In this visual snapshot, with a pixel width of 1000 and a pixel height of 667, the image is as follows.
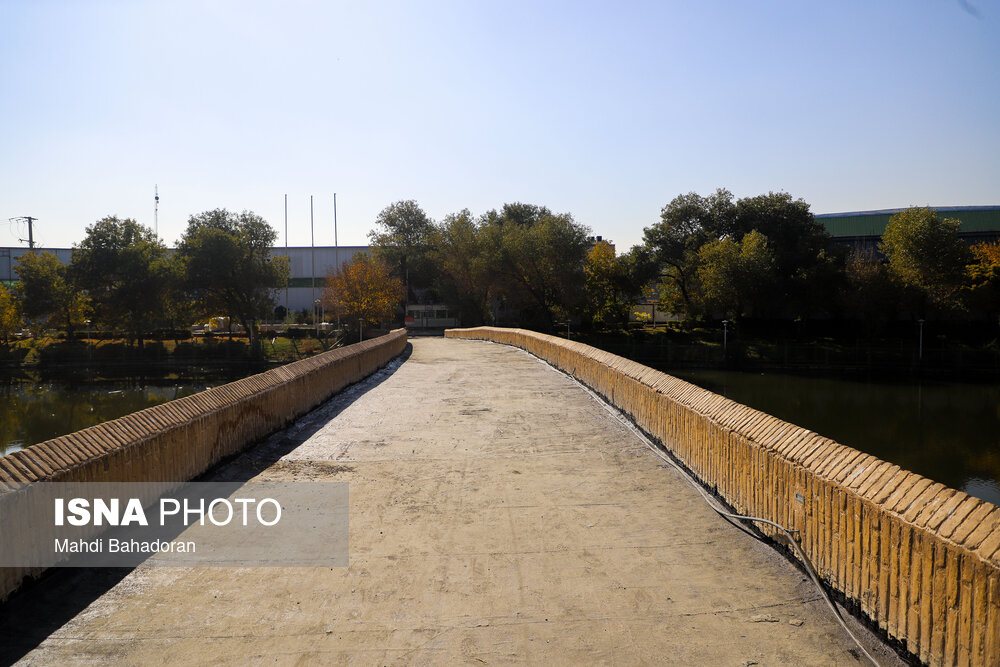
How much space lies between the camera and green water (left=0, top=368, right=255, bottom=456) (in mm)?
29094

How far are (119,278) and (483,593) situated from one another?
63.4m

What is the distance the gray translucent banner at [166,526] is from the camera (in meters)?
6.04

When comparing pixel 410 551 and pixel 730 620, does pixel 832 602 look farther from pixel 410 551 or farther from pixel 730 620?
pixel 410 551

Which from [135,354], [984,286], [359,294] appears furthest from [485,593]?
[359,294]

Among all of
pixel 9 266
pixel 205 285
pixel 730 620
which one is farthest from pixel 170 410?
pixel 9 266

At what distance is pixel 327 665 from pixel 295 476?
535cm

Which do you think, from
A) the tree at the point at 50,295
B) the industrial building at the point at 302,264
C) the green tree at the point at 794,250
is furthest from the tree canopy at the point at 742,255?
the tree at the point at 50,295

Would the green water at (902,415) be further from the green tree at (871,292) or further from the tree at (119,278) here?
the tree at (119,278)

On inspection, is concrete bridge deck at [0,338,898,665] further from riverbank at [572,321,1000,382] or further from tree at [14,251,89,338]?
tree at [14,251,89,338]

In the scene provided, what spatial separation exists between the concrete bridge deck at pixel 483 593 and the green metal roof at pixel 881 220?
79.1 m

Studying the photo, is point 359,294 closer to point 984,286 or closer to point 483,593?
point 984,286

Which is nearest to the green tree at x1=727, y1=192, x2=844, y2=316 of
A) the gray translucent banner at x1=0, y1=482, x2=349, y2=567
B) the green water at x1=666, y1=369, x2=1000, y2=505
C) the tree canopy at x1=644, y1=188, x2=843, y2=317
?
the tree canopy at x1=644, y1=188, x2=843, y2=317

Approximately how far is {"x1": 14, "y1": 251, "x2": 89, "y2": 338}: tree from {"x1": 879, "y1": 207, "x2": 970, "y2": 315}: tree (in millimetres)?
70275

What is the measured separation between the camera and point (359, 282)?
69.6m
